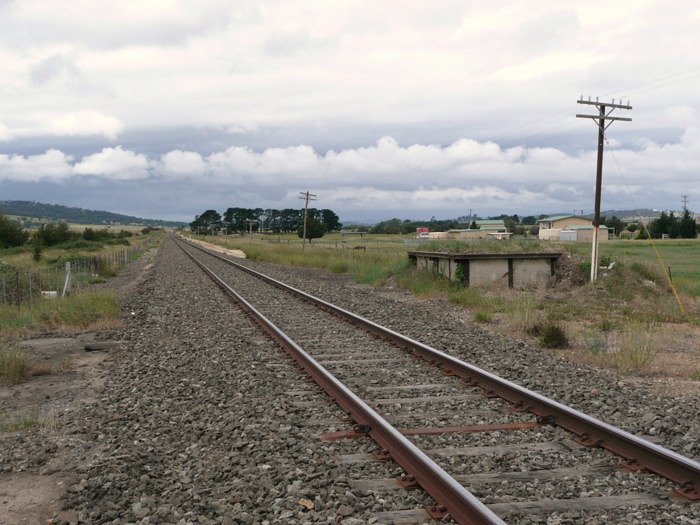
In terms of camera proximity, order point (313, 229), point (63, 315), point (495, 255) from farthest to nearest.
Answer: point (313, 229) → point (495, 255) → point (63, 315)

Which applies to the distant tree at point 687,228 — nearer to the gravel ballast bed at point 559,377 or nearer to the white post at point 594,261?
the white post at point 594,261

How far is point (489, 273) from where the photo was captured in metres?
21.7

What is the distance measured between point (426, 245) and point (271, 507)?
908 inches

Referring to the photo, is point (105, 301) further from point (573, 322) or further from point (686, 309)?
point (686, 309)

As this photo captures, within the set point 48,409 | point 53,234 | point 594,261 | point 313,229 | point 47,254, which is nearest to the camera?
point 48,409

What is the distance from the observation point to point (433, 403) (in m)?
7.47

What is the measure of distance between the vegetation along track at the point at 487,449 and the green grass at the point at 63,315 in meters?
7.78

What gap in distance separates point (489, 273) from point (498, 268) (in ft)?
1.44

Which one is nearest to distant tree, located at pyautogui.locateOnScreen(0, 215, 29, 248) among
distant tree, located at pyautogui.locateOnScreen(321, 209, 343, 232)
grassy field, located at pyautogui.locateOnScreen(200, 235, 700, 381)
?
grassy field, located at pyautogui.locateOnScreen(200, 235, 700, 381)

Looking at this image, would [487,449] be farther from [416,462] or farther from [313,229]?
[313,229]

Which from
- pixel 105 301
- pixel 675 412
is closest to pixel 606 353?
pixel 675 412

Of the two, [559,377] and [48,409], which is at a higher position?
[559,377]

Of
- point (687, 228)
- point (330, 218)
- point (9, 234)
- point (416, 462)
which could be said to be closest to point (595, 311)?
point (416, 462)

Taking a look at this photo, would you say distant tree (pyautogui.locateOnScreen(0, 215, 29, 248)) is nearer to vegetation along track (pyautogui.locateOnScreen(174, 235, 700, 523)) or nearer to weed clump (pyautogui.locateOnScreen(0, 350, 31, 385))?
weed clump (pyautogui.locateOnScreen(0, 350, 31, 385))
